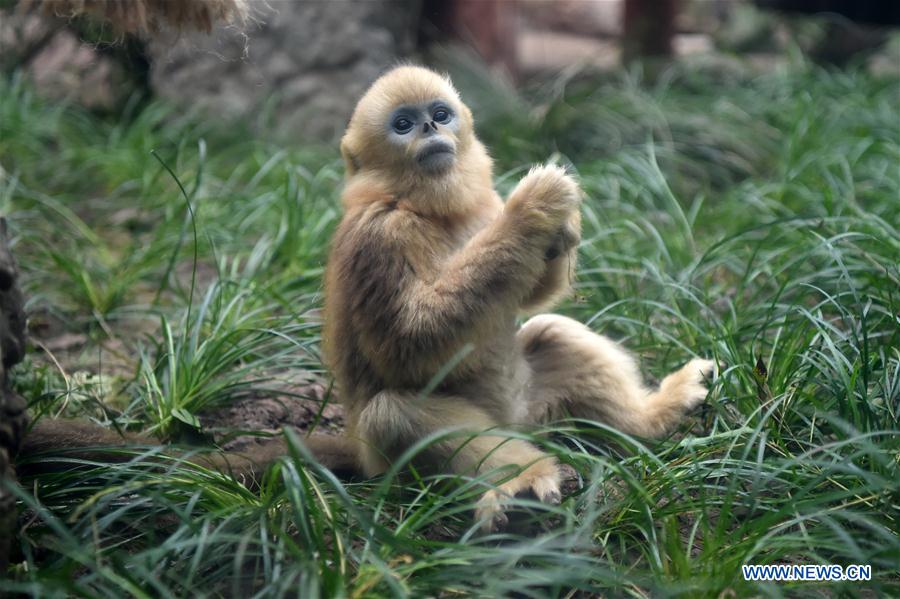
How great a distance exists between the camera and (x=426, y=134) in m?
3.48

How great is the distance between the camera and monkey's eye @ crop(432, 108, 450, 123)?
3.57 metres

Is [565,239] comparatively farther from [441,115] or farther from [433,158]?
[441,115]

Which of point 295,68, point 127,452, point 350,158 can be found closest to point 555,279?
point 350,158

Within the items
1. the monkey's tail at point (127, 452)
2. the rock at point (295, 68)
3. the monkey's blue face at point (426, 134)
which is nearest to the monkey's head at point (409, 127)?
the monkey's blue face at point (426, 134)

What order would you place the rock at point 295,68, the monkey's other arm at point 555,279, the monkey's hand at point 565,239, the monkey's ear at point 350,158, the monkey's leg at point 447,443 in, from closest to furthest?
the monkey's leg at point 447,443
the monkey's hand at point 565,239
the monkey's other arm at point 555,279
the monkey's ear at point 350,158
the rock at point 295,68

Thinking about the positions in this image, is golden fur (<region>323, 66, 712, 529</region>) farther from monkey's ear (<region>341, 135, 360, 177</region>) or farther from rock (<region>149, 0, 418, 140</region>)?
rock (<region>149, 0, 418, 140</region>)

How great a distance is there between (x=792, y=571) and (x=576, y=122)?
15.8ft

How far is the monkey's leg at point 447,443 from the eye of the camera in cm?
308

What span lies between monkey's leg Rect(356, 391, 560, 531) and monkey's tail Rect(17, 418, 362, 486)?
262 millimetres

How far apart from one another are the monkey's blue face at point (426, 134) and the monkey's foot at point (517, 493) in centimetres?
117

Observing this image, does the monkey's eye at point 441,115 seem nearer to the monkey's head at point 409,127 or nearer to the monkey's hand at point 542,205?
the monkey's head at point 409,127

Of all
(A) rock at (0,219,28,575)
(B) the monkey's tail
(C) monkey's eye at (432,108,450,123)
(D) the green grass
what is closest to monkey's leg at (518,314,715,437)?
(D) the green grass

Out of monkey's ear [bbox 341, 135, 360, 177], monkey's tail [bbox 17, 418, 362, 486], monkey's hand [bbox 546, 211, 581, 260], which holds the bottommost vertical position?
monkey's tail [bbox 17, 418, 362, 486]

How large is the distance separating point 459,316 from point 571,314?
5.57 feet
